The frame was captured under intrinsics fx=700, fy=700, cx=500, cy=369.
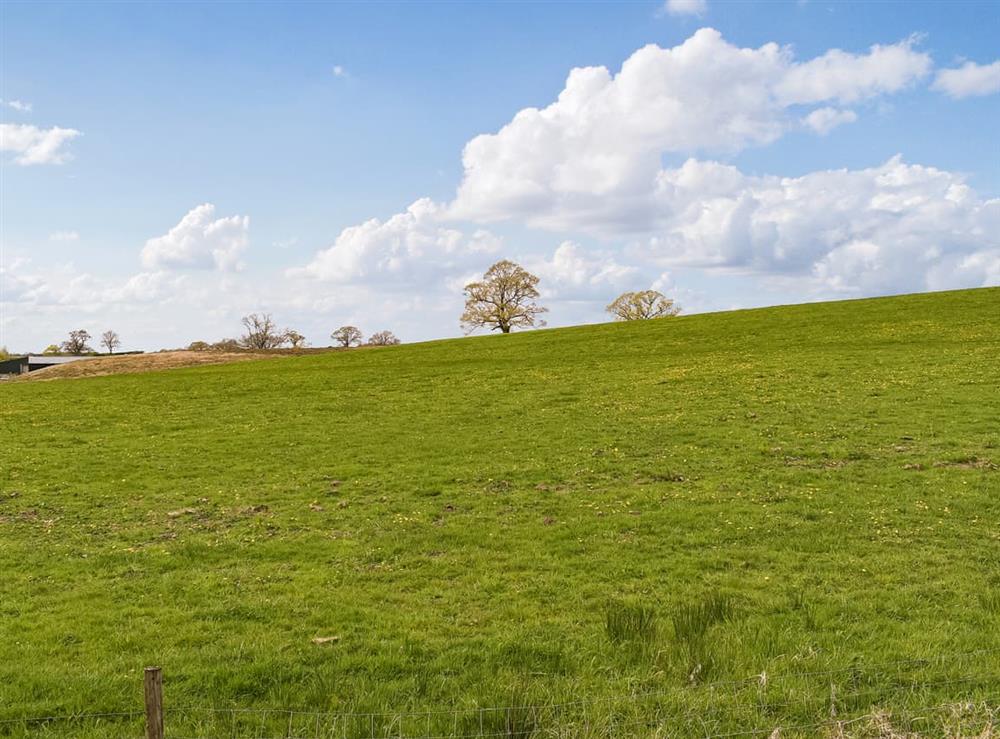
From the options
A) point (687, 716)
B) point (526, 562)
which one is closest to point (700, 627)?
point (687, 716)

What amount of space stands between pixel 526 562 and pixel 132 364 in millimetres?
78755

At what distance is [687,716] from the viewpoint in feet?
25.2

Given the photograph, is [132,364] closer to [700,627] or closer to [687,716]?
[700,627]

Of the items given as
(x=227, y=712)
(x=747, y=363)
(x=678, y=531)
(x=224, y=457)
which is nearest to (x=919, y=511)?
(x=678, y=531)

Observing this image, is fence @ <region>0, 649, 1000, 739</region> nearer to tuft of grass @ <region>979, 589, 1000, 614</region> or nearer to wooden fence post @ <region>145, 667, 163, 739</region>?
wooden fence post @ <region>145, 667, 163, 739</region>

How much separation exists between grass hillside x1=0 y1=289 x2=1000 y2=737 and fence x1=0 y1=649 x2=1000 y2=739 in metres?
0.04

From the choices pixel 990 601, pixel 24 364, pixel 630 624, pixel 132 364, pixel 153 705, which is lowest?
pixel 990 601

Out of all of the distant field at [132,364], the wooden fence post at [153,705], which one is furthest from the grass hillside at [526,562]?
the distant field at [132,364]

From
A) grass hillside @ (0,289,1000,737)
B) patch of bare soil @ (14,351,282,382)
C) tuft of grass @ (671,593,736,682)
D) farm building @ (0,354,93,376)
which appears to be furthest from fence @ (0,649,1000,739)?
farm building @ (0,354,93,376)

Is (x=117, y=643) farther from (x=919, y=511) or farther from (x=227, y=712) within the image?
(x=919, y=511)

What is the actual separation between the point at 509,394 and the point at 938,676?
1125 inches

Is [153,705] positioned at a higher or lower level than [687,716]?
higher

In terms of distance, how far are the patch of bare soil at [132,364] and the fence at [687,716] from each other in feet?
234

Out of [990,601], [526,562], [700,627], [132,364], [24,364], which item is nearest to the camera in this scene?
[700,627]
